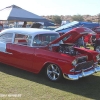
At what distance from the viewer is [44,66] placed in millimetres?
5645

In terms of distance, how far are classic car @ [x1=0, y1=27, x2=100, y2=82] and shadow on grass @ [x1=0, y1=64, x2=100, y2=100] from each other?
0.21 meters

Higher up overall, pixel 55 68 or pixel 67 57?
pixel 67 57

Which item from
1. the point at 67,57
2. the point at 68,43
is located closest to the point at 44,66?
the point at 67,57

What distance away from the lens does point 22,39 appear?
6273mm

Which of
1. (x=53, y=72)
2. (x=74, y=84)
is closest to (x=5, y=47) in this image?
(x=53, y=72)

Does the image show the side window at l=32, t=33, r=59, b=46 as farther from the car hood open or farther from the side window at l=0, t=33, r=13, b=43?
the side window at l=0, t=33, r=13, b=43

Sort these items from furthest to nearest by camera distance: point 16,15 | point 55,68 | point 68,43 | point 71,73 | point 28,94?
point 16,15 < point 68,43 < point 55,68 < point 71,73 < point 28,94

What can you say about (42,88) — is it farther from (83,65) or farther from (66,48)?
(66,48)

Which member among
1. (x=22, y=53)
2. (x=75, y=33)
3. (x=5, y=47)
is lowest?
(x=22, y=53)

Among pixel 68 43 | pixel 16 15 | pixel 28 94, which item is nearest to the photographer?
pixel 28 94

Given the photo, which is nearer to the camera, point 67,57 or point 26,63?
point 67,57

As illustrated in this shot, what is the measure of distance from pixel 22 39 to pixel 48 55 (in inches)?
50.0

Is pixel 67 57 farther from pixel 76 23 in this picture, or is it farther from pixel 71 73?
pixel 76 23

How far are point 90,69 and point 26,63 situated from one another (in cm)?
187
